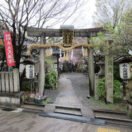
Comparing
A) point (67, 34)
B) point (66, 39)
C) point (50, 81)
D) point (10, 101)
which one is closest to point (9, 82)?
point (10, 101)

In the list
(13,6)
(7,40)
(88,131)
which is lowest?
(88,131)

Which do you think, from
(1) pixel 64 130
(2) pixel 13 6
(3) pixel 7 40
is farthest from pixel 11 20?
(1) pixel 64 130

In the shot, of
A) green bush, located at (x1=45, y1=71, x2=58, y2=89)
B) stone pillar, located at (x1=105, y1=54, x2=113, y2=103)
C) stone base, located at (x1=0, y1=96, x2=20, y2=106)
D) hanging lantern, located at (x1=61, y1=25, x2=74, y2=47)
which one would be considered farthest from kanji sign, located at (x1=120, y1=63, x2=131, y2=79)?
stone base, located at (x1=0, y1=96, x2=20, y2=106)

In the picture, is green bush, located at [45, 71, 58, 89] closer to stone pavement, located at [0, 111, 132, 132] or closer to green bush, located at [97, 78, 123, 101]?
stone pavement, located at [0, 111, 132, 132]

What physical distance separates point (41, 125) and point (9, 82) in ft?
12.7

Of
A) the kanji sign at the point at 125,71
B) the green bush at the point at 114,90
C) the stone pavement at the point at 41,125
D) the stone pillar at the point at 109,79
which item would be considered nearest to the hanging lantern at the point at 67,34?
the stone pillar at the point at 109,79

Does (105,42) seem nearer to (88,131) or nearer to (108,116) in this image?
(108,116)

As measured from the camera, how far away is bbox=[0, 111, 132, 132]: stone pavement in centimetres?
440

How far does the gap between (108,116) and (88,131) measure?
1571 mm

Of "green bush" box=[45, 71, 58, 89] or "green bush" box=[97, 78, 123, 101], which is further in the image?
"green bush" box=[45, 71, 58, 89]

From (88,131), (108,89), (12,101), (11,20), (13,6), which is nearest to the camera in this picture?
(88,131)

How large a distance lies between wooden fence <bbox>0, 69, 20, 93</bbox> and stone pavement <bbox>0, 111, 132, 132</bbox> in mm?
1870

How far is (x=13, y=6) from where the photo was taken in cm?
737

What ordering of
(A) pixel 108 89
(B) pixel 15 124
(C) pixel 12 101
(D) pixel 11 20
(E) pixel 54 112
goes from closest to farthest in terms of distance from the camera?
(B) pixel 15 124, (E) pixel 54 112, (A) pixel 108 89, (C) pixel 12 101, (D) pixel 11 20
